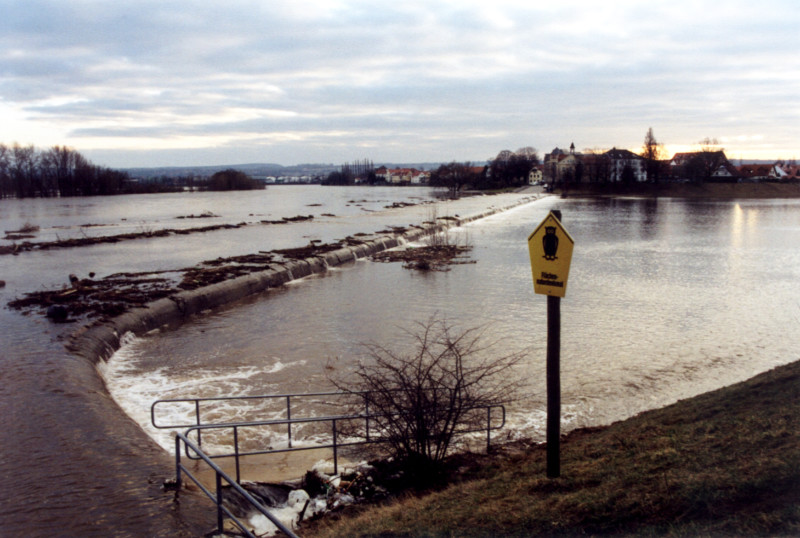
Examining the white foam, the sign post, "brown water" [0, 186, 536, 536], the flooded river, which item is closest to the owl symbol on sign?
the sign post

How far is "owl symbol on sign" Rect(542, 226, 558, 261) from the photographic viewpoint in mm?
6484

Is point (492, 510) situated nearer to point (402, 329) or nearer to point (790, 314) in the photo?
point (402, 329)

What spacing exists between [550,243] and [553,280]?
387mm

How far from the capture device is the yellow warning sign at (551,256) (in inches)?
253

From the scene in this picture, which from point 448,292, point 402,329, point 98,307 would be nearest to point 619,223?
point 448,292

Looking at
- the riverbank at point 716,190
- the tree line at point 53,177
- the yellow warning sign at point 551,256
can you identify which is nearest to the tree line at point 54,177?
the tree line at point 53,177

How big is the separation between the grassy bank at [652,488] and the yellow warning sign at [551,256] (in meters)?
2.02

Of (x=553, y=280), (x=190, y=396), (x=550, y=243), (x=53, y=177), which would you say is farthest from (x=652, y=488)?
(x=53, y=177)

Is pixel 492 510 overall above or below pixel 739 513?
below

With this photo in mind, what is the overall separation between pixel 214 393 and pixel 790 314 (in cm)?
1748

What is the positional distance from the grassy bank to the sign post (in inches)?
23.7

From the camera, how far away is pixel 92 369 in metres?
14.2

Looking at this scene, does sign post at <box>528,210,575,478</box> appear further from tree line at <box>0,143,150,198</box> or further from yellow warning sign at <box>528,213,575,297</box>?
tree line at <box>0,143,150,198</box>

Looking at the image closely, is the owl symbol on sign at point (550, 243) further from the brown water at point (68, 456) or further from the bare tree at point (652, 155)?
the bare tree at point (652, 155)
